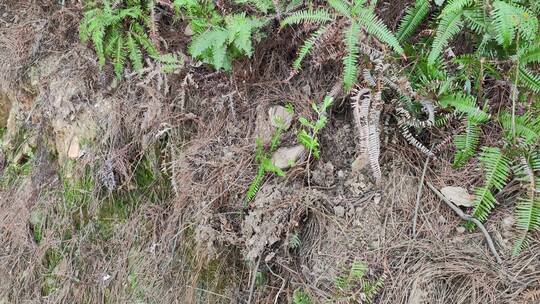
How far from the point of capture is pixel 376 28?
2.47 meters

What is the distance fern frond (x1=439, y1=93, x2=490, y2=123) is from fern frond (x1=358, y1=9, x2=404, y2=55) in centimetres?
35

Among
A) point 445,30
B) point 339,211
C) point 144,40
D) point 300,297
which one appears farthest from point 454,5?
point 144,40

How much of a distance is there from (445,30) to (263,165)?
44.8 inches

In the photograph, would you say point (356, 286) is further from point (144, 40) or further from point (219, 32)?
point (144, 40)

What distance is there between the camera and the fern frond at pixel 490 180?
2.28 metres

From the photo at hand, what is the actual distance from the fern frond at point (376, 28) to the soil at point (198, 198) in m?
0.38

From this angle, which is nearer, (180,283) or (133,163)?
(180,283)

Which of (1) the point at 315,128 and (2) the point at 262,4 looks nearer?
(1) the point at 315,128

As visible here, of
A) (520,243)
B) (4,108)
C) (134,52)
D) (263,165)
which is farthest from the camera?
(4,108)

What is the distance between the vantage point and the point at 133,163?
309 cm

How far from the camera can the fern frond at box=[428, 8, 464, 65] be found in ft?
7.94

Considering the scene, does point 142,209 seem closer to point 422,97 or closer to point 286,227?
point 286,227

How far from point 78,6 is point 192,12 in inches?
40.6

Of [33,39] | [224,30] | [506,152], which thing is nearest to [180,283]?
[224,30]
